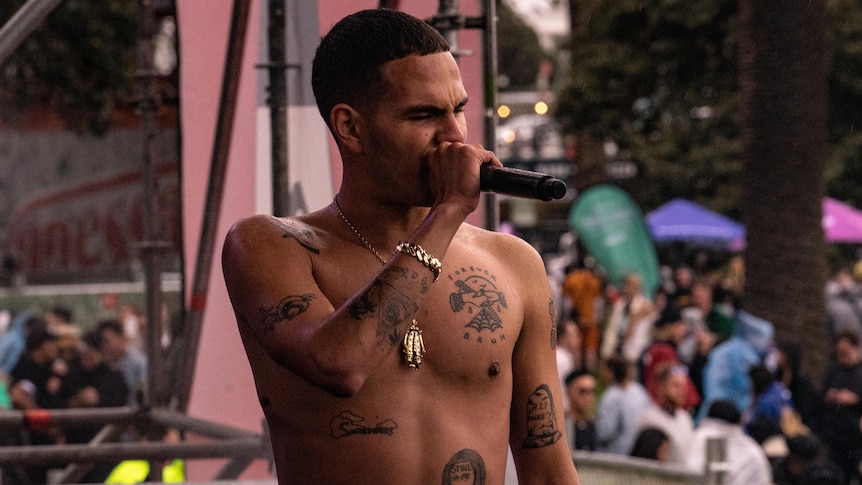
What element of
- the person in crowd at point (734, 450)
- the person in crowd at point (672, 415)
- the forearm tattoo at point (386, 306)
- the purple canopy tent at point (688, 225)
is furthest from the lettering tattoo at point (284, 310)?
the purple canopy tent at point (688, 225)

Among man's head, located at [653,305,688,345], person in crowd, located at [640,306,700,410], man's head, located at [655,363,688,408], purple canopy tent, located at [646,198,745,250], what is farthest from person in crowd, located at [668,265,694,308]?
man's head, located at [655,363,688,408]

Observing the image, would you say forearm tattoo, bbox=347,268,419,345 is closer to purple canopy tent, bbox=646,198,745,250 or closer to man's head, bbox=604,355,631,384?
man's head, bbox=604,355,631,384

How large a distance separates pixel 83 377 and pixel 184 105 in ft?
18.3

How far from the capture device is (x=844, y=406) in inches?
373

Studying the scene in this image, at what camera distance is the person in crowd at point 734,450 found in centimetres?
721

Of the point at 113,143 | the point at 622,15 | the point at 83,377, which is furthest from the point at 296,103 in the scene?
the point at 113,143

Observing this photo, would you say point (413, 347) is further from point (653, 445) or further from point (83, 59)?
point (83, 59)

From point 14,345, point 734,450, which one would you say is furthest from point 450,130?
point 14,345

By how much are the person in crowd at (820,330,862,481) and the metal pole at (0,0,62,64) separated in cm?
619

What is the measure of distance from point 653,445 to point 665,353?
8.66 feet

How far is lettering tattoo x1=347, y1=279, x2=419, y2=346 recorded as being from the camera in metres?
2.31

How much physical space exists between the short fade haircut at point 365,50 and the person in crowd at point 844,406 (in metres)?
6.79

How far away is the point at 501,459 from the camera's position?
2682 mm

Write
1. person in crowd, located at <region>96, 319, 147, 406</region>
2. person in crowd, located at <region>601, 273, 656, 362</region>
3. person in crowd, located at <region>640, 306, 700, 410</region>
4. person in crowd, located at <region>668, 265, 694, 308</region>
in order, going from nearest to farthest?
person in crowd, located at <region>640, 306, 700, 410</region> < person in crowd, located at <region>96, 319, 147, 406</region> < person in crowd, located at <region>601, 273, 656, 362</region> < person in crowd, located at <region>668, 265, 694, 308</region>
